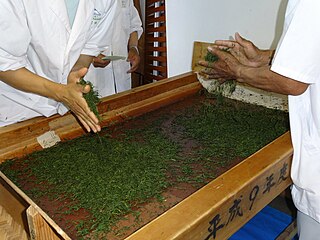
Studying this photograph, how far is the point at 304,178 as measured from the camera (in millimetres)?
942

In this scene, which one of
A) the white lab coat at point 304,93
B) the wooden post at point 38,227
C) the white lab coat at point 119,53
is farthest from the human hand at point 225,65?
the white lab coat at point 119,53

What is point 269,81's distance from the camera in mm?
883

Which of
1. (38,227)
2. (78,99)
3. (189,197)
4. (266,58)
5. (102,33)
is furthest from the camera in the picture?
(102,33)

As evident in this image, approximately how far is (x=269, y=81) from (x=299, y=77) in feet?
0.41

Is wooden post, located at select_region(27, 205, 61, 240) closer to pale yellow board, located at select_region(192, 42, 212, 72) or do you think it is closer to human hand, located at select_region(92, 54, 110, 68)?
human hand, located at select_region(92, 54, 110, 68)

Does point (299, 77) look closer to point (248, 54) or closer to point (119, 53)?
point (248, 54)

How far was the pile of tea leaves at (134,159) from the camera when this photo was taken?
92 cm

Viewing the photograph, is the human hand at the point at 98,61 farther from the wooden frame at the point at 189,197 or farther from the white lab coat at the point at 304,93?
the white lab coat at the point at 304,93

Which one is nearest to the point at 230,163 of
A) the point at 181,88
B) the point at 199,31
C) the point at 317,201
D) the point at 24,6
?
the point at 317,201

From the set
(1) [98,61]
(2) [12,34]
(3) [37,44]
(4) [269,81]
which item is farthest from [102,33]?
(4) [269,81]

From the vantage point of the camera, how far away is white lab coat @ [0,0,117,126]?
104 centimetres

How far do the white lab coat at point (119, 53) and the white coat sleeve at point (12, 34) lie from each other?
68 centimetres

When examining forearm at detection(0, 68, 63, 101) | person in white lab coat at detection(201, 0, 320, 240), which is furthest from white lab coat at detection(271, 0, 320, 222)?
forearm at detection(0, 68, 63, 101)

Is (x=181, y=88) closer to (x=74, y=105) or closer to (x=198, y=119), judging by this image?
(x=198, y=119)
